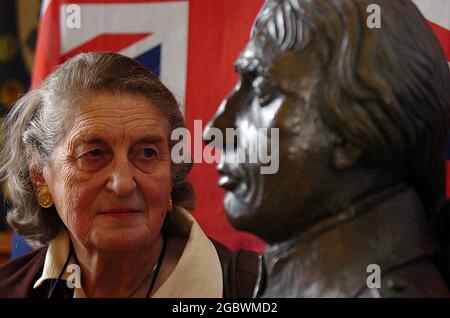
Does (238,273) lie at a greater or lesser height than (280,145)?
lesser

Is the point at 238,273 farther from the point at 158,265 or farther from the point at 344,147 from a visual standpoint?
the point at 344,147

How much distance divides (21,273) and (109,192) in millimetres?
408

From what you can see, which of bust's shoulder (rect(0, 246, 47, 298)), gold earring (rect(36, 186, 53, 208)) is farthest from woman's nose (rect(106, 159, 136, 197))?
bust's shoulder (rect(0, 246, 47, 298))

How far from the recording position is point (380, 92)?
985 mm

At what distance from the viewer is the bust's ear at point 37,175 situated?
1.65 m

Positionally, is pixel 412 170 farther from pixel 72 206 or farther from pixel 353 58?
pixel 72 206

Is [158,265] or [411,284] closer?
[411,284]

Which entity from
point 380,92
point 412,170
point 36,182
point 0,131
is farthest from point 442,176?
point 0,131

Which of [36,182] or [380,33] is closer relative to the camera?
[380,33]

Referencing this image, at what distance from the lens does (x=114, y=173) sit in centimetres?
145

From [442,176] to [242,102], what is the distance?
0.87 feet

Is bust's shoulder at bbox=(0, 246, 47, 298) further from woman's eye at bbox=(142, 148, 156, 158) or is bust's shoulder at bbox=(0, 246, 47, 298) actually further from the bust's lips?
the bust's lips

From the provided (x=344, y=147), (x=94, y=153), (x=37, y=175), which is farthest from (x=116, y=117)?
(x=344, y=147)

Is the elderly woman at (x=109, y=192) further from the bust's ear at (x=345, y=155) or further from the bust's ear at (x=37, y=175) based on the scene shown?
the bust's ear at (x=345, y=155)
